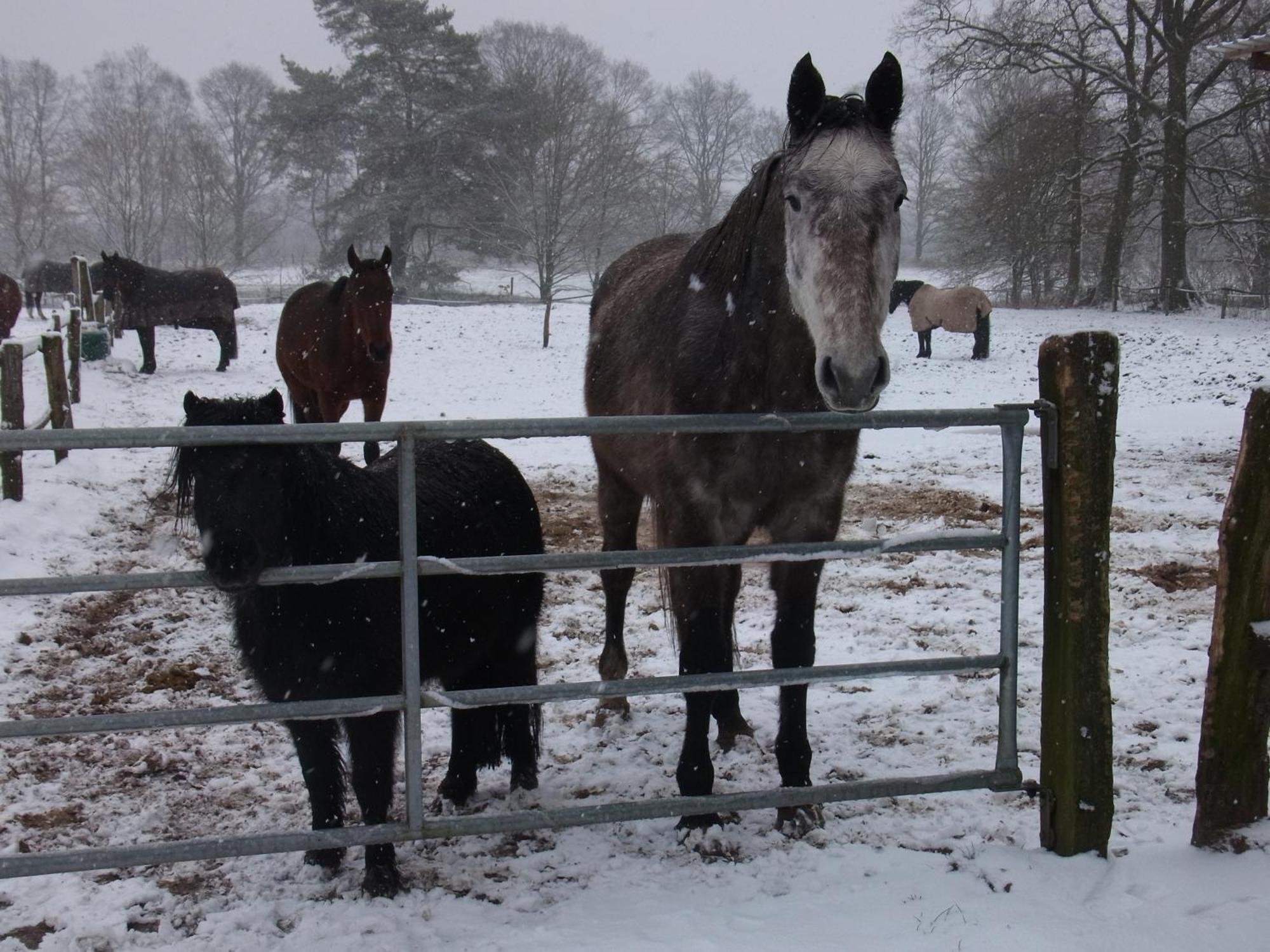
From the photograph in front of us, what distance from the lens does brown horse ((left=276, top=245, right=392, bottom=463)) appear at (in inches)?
356

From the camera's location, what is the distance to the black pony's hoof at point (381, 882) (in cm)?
277

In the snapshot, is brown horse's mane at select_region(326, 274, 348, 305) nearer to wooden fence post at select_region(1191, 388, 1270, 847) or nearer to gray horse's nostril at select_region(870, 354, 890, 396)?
gray horse's nostril at select_region(870, 354, 890, 396)

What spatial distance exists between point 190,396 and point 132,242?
41.6 m

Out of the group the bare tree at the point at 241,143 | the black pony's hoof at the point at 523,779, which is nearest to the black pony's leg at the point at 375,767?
the black pony's hoof at the point at 523,779

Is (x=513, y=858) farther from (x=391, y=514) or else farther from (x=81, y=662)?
(x=81, y=662)

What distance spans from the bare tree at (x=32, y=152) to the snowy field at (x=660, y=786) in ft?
130

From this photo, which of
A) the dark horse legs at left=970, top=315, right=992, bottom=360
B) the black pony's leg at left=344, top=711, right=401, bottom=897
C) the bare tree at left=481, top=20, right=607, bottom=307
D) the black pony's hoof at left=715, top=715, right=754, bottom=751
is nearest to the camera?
the black pony's leg at left=344, top=711, right=401, bottom=897

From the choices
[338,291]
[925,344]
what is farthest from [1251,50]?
[925,344]

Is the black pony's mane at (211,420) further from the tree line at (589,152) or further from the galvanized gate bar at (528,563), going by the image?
the tree line at (589,152)

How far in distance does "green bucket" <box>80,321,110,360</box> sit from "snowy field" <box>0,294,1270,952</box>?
1098cm

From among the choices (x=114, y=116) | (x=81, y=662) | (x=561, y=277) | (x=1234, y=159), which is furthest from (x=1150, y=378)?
(x=114, y=116)

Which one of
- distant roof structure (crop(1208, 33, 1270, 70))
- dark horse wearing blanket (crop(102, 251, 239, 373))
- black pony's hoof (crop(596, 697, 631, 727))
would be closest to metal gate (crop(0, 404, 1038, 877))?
black pony's hoof (crop(596, 697, 631, 727))

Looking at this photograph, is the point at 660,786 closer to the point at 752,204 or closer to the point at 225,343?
the point at 752,204

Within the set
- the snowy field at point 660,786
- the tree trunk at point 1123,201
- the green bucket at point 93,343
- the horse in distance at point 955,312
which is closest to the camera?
the snowy field at point 660,786
